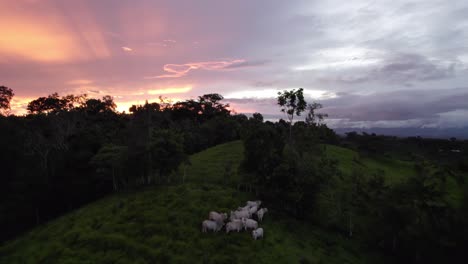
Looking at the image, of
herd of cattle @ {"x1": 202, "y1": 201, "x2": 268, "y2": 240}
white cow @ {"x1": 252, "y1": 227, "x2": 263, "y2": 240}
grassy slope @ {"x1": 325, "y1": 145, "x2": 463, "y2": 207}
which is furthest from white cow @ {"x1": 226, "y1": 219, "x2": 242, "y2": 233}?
grassy slope @ {"x1": 325, "y1": 145, "x2": 463, "y2": 207}

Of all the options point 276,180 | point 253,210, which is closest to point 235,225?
point 253,210

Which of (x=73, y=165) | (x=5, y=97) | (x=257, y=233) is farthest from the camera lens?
(x=5, y=97)

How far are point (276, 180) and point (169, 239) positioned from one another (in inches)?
480

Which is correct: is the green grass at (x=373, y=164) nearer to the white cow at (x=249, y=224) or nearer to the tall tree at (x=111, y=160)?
the white cow at (x=249, y=224)

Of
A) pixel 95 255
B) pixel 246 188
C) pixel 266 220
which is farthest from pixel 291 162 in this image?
pixel 95 255

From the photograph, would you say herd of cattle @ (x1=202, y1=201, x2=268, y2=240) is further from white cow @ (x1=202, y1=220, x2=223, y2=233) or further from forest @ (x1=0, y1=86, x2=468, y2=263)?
forest @ (x1=0, y1=86, x2=468, y2=263)

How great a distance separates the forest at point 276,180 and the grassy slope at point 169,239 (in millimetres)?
2855

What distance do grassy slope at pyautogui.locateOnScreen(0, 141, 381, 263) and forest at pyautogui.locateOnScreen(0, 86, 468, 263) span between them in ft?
9.37

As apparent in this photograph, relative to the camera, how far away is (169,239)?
19.9 m

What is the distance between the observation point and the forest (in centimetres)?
2038

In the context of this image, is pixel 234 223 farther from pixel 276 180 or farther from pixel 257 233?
pixel 276 180

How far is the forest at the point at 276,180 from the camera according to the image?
66.8 feet

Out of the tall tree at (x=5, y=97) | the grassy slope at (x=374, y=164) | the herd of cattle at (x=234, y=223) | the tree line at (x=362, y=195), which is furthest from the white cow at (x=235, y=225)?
the tall tree at (x=5, y=97)

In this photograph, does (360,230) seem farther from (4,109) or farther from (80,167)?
(4,109)
